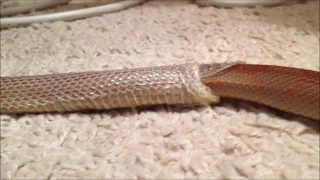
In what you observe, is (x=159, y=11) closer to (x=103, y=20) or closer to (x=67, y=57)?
(x=103, y=20)

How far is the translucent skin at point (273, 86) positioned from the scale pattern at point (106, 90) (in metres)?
0.06

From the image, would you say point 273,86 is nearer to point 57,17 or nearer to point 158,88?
point 158,88

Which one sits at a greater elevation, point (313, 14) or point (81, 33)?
point (313, 14)

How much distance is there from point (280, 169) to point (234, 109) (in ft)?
0.71

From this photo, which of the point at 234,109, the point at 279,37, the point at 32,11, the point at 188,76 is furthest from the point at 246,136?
the point at 32,11

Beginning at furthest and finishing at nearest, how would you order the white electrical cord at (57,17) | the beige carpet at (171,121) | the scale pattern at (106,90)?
1. the white electrical cord at (57,17)
2. the scale pattern at (106,90)
3. the beige carpet at (171,121)

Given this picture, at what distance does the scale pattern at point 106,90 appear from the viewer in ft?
2.56

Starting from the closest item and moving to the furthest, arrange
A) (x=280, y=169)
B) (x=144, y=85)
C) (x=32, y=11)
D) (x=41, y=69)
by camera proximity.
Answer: (x=280, y=169)
(x=144, y=85)
(x=41, y=69)
(x=32, y=11)

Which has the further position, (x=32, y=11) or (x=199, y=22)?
(x=32, y=11)

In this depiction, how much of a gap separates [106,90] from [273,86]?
1.50 feet

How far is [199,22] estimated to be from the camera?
1.20 metres

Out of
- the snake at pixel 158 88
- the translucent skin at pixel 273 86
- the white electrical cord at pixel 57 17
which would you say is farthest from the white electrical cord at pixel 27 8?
the translucent skin at pixel 273 86

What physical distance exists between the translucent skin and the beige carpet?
0.15ft

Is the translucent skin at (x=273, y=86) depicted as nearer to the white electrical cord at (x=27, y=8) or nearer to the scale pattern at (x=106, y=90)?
the scale pattern at (x=106, y=90)
